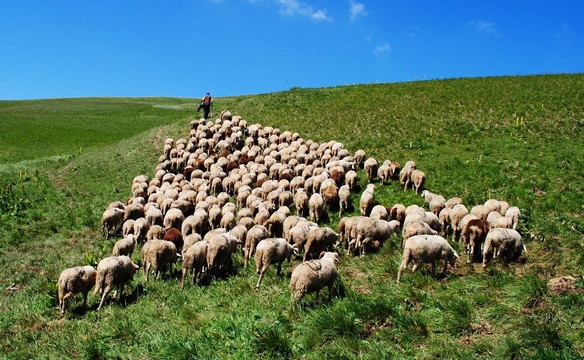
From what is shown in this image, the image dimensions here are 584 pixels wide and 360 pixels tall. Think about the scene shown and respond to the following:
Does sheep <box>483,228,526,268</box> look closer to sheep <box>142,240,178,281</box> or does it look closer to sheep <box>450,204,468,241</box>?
sheep <box>450,204,468,241</box>

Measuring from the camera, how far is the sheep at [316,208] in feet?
57.3

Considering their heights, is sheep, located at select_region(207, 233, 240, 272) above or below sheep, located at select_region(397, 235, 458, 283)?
below

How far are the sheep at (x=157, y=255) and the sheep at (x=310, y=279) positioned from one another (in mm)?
4975

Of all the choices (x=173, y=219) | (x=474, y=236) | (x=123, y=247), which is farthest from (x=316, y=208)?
(x=123, y=247)

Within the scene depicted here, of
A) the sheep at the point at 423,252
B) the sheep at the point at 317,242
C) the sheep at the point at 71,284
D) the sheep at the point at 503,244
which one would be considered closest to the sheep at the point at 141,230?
the sheep at the point at 71,284

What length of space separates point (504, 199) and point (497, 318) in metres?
10.9

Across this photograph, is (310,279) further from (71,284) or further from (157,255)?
(71,284)

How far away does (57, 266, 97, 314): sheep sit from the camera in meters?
11.1

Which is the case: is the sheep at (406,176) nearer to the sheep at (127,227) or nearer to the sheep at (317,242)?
the sheep at (317,242)

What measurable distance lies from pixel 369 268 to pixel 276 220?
16.1 ft

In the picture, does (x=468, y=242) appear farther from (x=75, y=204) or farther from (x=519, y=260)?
(x=75, y=204)

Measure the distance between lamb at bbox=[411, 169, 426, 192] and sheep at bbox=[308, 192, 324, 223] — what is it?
192 inches

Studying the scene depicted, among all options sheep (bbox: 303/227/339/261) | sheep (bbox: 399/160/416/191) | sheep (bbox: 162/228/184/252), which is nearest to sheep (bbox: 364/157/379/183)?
sheep (bbox: 399/160/416/191)

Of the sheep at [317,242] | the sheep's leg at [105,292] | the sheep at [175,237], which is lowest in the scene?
the sheep's leg at [105,292]
